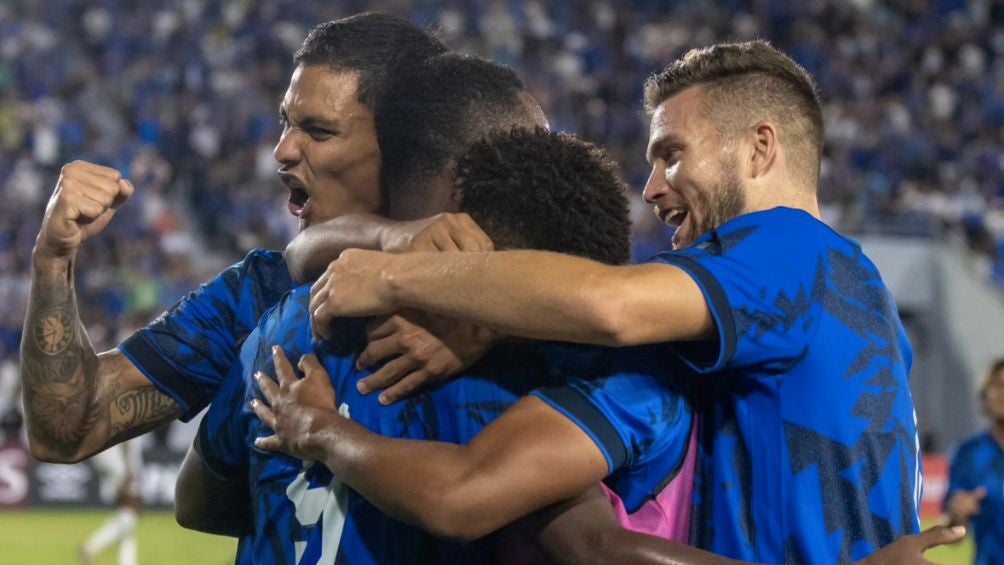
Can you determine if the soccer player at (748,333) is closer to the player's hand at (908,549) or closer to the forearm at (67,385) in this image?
the player's hand at (908,549)

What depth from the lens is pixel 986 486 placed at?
27.1 feet

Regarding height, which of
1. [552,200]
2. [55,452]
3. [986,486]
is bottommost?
[986,486]

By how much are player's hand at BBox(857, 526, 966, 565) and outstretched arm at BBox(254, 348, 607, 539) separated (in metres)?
0.55

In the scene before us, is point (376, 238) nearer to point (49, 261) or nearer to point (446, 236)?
point (446, 236)

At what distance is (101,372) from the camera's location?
3473 mm

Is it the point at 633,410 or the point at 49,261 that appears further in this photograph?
the point at 49,261

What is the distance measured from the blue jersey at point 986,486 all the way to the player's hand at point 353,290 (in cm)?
629

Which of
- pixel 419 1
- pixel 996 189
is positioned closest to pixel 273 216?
pixel 419 1

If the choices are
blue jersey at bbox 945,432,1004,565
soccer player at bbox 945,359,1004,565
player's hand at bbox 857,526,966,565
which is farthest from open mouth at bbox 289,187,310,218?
blue jersey at bbox 945,432,1004,565

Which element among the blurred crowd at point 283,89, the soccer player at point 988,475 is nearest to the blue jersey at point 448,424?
the soccer player at point 988,475

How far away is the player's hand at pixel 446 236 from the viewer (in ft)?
8.75

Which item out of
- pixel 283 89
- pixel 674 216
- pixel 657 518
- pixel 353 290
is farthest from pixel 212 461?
pixel 283 89

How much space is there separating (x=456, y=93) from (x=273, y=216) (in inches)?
629

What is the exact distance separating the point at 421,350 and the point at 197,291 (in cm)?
112
